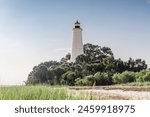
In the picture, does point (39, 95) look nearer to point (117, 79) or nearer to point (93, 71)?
point (117, 79)

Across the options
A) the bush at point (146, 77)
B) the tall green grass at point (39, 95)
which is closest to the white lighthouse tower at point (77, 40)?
the bush at point (146, 77)

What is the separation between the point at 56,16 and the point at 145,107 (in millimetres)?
11806

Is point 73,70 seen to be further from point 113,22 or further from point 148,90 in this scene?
point 148,90

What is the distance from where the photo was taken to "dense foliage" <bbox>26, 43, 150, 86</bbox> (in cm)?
1410

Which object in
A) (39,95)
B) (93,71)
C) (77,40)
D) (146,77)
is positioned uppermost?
(77,40)

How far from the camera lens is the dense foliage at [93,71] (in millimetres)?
14102

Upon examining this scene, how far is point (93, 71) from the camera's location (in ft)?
53.9

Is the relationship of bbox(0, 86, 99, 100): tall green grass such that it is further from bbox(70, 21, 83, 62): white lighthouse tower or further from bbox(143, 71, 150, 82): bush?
bbox(70, 21, 83, 62): white lighthouse tower

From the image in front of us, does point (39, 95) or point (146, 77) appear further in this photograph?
point (146, 77)

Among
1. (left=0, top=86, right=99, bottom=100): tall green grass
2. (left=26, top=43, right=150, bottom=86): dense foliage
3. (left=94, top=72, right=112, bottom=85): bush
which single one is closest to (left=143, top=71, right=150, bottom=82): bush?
(left=26, top=43, right=150, bottom=86): dense foliage

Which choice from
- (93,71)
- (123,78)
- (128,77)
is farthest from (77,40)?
(123,78)

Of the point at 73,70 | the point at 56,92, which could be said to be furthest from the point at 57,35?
the point at 56,92

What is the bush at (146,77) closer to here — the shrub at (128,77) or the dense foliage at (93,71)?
the dense foliage at (93,71)

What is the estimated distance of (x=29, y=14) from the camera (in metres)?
15.0
